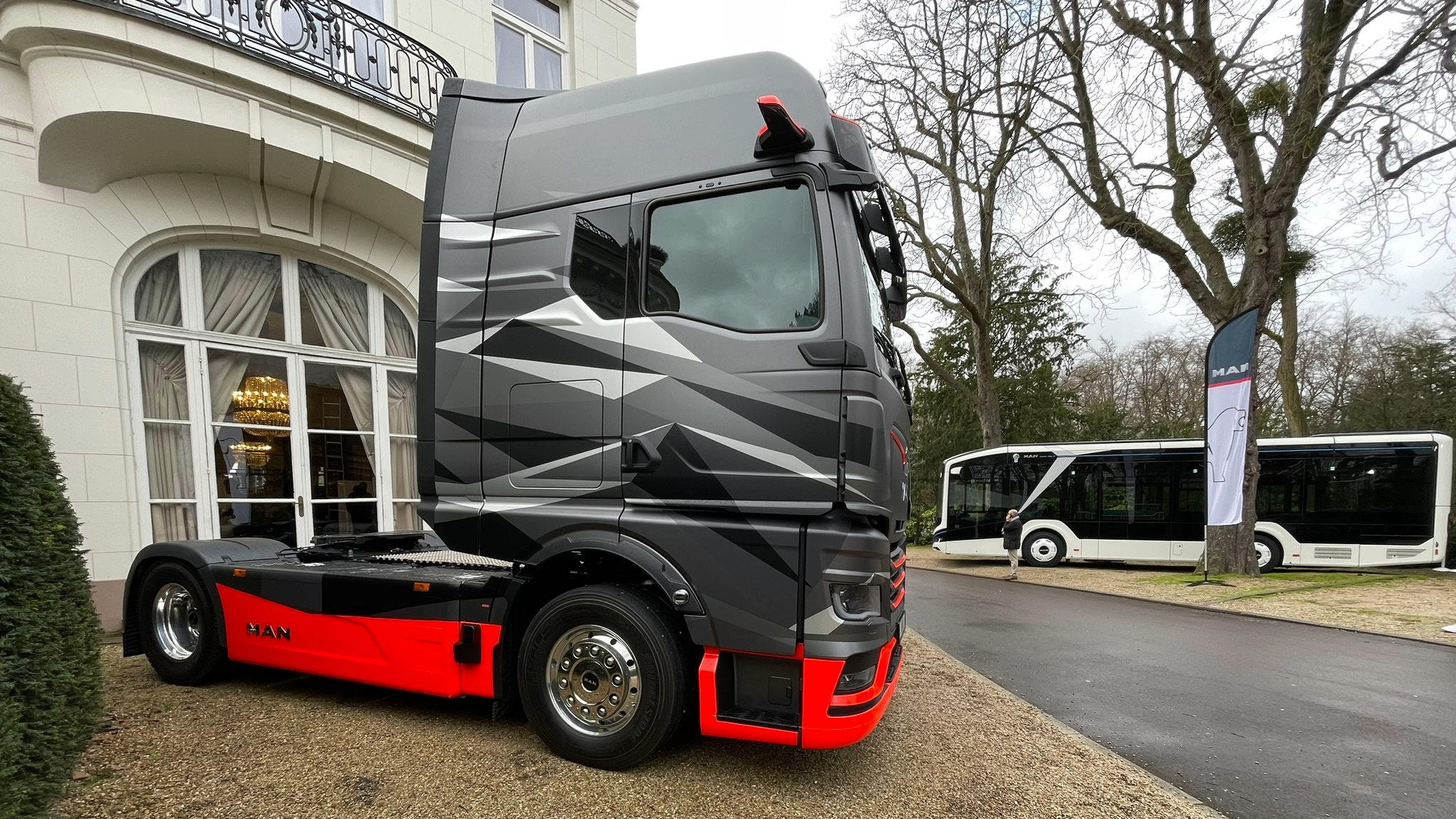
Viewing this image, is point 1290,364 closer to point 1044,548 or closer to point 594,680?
point 1044,548

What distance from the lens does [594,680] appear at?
3.02 metres

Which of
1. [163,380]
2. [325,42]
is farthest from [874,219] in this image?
[163,380]

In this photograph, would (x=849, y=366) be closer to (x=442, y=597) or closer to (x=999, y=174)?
(x=442, y=597)

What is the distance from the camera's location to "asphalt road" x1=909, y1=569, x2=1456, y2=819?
3.19m

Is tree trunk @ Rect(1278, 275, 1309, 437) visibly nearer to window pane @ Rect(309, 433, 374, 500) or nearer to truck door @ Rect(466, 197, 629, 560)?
truck door @ Rect(466, 197, 629, 560)

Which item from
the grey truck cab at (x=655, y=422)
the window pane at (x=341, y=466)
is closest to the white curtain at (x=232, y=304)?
the window pane at (x=341, y=466)

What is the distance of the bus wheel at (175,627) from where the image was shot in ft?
13.4

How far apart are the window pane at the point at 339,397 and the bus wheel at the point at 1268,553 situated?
16210 mm

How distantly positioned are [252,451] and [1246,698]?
9.35 metres

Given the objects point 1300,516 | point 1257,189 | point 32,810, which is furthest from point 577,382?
point 1300,516

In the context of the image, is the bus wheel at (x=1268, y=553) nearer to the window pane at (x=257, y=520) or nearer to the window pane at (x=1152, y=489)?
the window pane at (x=1152, y=489)

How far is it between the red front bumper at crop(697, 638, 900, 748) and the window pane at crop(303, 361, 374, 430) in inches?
252

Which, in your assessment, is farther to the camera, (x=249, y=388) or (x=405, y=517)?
(x=405, y=517)

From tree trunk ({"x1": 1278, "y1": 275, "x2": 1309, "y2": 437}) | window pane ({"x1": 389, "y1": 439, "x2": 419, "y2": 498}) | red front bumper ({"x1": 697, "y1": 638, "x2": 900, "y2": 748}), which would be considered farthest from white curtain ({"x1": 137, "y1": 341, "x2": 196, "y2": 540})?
tree trunk ({"x1": 1278, "y1": 275, "x2": 1309, "y2": 437})
